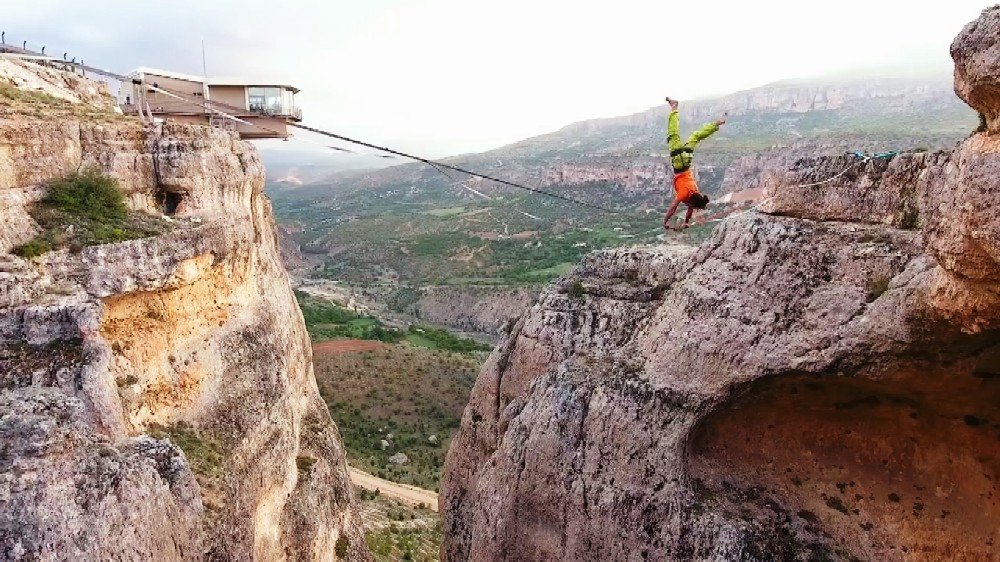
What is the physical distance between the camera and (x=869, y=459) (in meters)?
12.3

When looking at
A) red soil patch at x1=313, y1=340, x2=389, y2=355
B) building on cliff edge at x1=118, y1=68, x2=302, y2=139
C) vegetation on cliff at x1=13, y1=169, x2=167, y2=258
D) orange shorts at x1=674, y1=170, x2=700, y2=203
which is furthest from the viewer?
red soil patch at x1=313, y1=340, x2=389, y2=355

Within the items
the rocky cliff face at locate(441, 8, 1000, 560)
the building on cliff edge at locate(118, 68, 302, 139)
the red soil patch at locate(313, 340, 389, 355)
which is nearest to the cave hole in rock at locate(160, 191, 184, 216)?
the building on cliff edge at locate(118, 68, 302, 139)

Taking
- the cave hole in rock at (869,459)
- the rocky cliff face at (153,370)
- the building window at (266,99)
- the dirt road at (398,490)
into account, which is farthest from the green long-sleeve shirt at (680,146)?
the dirt road at (398,490)

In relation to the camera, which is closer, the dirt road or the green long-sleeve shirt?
the green long-sleeve shirt

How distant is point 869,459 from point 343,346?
167 feet

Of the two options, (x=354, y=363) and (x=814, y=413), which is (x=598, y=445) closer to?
(x=814, y=413)

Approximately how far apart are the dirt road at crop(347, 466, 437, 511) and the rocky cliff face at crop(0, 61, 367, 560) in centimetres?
1323

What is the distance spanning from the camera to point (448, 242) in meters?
119

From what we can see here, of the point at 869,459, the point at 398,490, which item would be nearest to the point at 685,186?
the point at 869,459

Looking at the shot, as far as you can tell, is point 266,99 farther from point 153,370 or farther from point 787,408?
point 787,408

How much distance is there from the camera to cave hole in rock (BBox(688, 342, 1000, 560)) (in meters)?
11.0

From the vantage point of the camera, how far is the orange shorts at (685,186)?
1338cm

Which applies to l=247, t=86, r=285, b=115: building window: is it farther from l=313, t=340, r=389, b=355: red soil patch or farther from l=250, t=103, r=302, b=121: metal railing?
l=313, t=340, r=389, b=355: red soil patch

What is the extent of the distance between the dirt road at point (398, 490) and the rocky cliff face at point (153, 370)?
1323 cm
